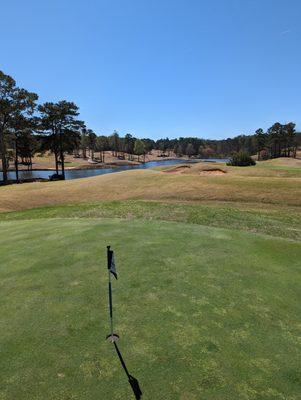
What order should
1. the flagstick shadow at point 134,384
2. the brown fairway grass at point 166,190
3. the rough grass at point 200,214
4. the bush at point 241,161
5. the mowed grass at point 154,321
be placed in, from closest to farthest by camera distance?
the flagstick shadow at point 134,384
the mowed grass at point 154,321
the rough grass at point 200,214
the brown fairway grass at point 166,190
the bush at point 241,161

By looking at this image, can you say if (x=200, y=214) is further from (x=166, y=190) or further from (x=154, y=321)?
(x=154, y=321)

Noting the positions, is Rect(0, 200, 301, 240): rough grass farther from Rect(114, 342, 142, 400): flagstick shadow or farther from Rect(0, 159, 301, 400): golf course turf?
Rect(114, 342, 142, 400): flagstick shadow

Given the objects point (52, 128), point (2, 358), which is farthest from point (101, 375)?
point (52, 128)

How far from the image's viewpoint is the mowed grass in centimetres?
493

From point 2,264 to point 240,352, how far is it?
639cm

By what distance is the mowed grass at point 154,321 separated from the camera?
4934 millimetres

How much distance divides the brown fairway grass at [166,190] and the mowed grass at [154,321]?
46.6 feet

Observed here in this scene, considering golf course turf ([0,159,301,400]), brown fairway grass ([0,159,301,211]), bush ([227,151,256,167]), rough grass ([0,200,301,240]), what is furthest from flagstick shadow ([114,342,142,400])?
bush ([227,151,256,167])

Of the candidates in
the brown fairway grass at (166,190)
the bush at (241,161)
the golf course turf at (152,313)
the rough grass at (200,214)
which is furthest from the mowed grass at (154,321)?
the bush at (241,161)

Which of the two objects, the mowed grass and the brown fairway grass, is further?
the brown fairway grass

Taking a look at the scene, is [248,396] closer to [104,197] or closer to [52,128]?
[104,197]

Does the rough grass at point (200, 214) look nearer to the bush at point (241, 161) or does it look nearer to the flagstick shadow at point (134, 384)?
the flagstick shadow at point (134, 384)

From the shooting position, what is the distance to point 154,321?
648cm

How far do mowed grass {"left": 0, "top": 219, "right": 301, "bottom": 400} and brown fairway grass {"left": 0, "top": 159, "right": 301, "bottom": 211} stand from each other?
1420 cm
